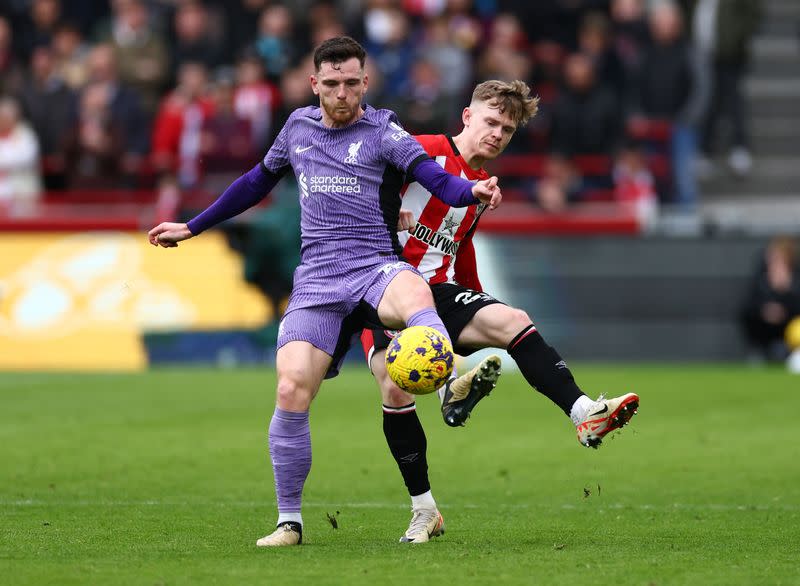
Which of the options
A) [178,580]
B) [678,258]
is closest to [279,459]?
[178,580]

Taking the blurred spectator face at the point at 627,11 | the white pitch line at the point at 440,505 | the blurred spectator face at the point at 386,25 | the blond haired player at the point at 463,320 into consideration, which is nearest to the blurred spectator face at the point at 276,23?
the blurred spectator face at the point at 386,25

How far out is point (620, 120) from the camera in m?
20.5

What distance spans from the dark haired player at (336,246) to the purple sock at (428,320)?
76mm

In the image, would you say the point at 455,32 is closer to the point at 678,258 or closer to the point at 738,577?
the point at 678,258

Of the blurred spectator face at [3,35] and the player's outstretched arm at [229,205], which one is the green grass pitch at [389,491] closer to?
the player's outstretched arm at [229,205]

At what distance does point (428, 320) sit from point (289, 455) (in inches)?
39.4

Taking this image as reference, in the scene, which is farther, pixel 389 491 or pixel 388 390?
pixel 389 491

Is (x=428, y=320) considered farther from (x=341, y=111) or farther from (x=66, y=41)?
(x=66, y=41)

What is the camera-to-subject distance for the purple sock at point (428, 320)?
7.23m

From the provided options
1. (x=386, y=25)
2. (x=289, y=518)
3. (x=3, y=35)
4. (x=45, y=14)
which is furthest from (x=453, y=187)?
(x=45, y=14)

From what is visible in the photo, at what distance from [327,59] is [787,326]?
13.0m

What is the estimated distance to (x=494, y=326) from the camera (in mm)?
7832

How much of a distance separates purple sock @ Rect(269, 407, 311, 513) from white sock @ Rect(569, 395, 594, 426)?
1293mm

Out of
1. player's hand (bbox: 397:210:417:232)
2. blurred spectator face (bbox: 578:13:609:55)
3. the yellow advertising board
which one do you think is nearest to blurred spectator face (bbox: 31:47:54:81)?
the yellow advertising board
